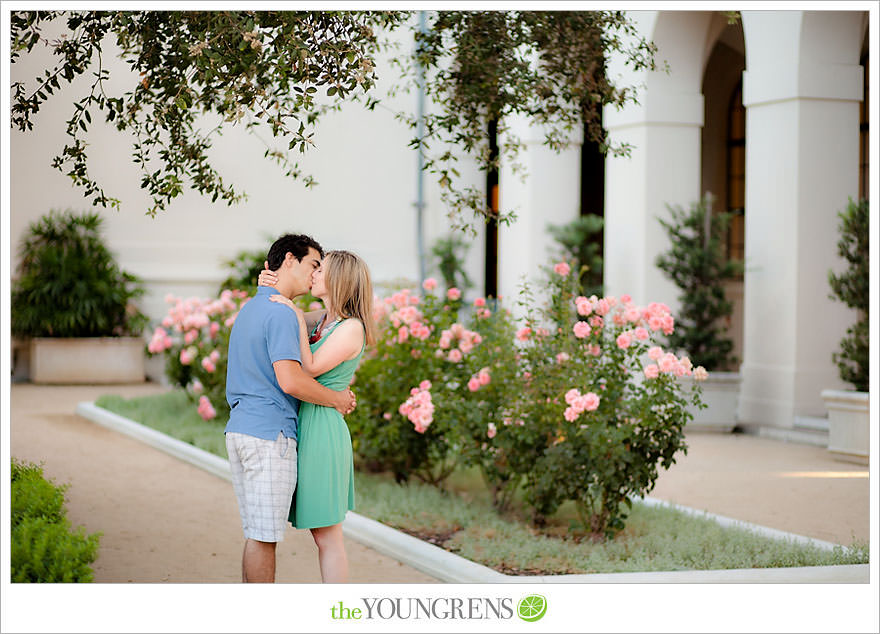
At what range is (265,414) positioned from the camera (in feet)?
13.1

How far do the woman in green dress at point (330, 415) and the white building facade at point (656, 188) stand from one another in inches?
88.5

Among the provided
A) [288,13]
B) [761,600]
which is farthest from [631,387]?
[288,13]

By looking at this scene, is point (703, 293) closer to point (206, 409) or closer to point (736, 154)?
point (206, 409)

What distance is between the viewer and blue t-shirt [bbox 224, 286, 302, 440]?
3951 millimetres

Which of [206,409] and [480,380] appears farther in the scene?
[206,409]

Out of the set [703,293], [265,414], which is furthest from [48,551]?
[703,293]

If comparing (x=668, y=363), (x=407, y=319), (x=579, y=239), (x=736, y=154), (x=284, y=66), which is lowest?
(x=668, y=363)

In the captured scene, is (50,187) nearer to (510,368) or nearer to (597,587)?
(510,368)

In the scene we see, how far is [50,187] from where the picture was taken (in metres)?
14.8

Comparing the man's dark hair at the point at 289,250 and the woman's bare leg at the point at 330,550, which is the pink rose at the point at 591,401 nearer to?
the woman's bare leg at the point at 330,550

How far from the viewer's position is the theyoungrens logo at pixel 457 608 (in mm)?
4113

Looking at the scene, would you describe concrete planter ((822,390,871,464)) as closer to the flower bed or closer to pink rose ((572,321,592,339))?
the flower bed

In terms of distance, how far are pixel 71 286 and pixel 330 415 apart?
37.2 feet

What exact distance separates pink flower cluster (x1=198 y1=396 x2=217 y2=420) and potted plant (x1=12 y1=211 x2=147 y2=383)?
180 inches
